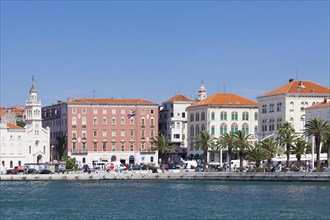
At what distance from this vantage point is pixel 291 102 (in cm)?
14650

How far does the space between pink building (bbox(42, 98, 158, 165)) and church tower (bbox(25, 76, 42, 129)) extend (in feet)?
18.8

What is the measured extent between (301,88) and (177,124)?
32.2 m

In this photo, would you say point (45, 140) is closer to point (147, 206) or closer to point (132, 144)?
point (132, 144)

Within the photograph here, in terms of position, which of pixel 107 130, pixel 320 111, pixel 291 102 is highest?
pixel 291 102

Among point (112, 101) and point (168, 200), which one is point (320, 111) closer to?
point (112, 101)

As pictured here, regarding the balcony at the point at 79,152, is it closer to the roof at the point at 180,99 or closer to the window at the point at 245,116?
the roof at the point at 180,99

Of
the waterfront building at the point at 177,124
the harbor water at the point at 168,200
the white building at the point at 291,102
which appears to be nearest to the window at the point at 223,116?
the waterfront building at the point at 177,124

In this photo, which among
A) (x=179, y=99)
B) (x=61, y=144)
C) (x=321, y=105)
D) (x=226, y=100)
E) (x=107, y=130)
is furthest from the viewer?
(x=179, y=99)

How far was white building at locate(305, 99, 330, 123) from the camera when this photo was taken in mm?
137875

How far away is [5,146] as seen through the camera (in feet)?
514

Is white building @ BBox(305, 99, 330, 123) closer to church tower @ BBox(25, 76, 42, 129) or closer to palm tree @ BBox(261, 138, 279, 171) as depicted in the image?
palm tree @ BBox(261, 138, 279, 171)

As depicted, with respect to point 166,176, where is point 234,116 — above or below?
above

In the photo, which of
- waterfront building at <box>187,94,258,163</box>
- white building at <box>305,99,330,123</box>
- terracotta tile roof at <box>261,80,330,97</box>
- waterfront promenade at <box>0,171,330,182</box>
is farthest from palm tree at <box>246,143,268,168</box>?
waterfront building at <box>187,94,258,163</box>

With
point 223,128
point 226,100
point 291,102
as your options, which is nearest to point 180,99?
point 226,100
